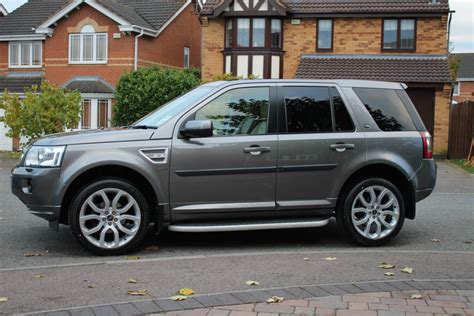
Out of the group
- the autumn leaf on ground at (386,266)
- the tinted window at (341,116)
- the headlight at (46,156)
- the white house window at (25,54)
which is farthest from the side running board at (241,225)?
the white house window at (25,54)

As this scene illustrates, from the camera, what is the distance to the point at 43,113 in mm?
20188

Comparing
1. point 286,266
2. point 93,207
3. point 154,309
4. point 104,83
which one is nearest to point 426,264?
point 286,266

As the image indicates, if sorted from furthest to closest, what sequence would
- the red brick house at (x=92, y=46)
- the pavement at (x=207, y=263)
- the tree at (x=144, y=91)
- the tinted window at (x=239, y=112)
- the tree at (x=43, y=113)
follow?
the red brick house at (x=92, y=46) < the tree at (x=144, y=91) < the tree at (x=43, y=113) < the tinted window at (x=239, y=112) < the pavement at (x=207, y=263)

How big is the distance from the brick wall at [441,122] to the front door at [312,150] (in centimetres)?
1751

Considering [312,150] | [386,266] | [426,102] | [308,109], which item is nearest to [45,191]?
[312,150]

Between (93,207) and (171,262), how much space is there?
3.20 ft

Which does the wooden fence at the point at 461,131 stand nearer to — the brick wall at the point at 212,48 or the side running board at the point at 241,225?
the brick wall at the point at 212,48

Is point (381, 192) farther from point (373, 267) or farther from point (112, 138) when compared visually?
point (112, 138)

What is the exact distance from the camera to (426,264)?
604cm

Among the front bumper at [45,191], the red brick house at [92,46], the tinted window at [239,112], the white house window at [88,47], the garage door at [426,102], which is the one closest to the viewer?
the front bumper at [45,191]

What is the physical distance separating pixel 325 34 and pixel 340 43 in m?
0.78

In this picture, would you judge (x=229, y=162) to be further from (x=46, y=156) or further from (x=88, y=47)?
(x=88, y=47)

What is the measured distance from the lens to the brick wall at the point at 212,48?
26359 millimetres

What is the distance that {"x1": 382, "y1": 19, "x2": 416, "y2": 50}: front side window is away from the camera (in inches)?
973
